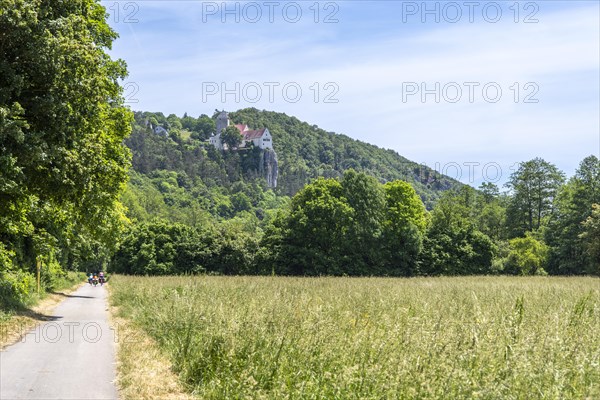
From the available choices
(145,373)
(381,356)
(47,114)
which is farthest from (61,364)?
(47,114)

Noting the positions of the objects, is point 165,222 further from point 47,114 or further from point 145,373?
point 145,373

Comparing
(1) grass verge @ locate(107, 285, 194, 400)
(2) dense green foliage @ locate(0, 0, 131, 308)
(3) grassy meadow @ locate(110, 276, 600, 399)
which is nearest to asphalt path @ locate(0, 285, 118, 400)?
(1) grass verge @ locate(107, 285, 194, 400)

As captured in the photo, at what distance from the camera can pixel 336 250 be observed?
67812mm

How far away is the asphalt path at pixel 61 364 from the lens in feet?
28.8

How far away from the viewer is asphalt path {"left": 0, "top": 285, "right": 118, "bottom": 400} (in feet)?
28.8

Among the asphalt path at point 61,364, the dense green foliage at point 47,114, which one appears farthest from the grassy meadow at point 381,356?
the dense green foliage at point 47,114

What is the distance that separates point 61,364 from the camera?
11.0 metres

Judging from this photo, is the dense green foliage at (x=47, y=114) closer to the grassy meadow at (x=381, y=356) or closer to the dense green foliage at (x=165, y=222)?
the dense green foliage at (x=165, y=222)

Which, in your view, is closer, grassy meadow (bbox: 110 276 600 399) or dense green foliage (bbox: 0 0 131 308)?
grassy meadow (bbox: 110 276 600 399)

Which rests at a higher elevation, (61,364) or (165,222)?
(165,222)

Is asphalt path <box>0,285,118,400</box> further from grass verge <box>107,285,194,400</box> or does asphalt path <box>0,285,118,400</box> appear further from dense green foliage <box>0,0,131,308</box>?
dense green foliage <box>0,0,131,308</box>

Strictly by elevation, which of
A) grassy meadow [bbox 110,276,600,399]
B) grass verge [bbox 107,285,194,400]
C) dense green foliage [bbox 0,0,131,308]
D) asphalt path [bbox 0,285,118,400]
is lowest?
asphalt path [bbox 0,285,118,400]

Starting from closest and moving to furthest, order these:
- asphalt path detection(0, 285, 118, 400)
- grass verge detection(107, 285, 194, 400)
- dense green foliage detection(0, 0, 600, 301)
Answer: grass verge detection(107, 285, 194, 400) < asphalt path detection(0, 285, 118, 400) < dense green foliage detection(0, 0, 600, 301)

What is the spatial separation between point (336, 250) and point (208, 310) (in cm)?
5666
